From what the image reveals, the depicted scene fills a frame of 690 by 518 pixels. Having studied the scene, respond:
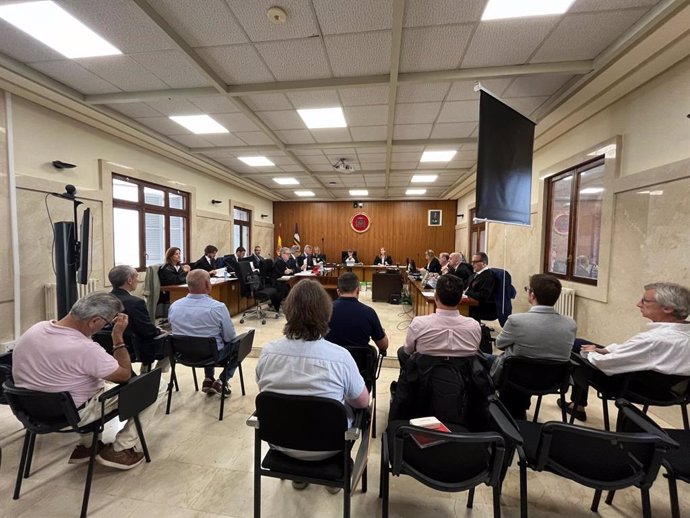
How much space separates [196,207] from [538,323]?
7244 millimetres

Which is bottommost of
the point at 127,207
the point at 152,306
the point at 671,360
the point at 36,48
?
the point at 152,306

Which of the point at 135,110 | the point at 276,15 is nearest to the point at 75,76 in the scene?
the point at 135,110

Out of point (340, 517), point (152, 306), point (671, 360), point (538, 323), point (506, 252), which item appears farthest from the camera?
point (506, 252)

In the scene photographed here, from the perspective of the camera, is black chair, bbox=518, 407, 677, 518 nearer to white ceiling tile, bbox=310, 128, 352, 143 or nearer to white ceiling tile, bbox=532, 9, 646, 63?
white ceiling tile, bbox=532, 9, 646, 63

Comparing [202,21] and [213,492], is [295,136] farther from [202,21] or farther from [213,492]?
[213,492]

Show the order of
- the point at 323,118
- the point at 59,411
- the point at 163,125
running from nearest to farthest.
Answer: the point at 59,411, the point at 323,118, the point at 163,125

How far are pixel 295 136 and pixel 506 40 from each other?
335 cm

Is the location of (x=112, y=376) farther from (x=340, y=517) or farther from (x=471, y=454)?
(x=471, y=454)

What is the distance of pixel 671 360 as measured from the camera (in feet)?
5.82

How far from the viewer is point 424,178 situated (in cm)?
803

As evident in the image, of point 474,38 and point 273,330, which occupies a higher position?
point 474,38

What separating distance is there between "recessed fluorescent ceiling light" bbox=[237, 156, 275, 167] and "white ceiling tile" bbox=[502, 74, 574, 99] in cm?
466

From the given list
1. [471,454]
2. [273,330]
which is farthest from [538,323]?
[273,330]

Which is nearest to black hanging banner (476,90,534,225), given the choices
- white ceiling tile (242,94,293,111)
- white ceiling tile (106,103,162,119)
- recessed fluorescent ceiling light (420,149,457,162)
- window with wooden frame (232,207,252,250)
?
white ceiling tile (242,94,293,111)
